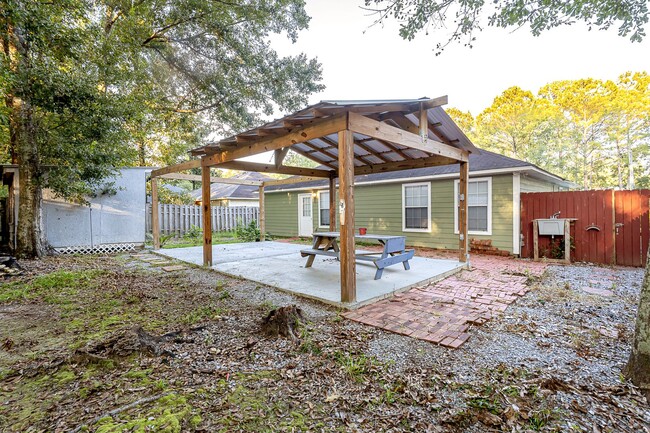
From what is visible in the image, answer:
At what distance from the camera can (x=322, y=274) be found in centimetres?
551

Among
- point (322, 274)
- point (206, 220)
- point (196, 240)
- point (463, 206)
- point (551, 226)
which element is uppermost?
point (463, 206)

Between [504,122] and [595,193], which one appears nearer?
[595,193]

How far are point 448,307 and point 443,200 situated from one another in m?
5.76

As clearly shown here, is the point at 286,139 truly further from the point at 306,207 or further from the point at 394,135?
the point at 306,207

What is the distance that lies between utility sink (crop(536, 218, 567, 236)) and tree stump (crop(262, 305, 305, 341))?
275 inches

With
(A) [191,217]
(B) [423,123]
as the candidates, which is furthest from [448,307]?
(A) [191,217]

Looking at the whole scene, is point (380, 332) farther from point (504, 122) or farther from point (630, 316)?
point (504, 122)

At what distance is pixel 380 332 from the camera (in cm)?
302

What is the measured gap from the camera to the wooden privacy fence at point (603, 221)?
6.22 metres

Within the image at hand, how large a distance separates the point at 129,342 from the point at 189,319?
84 cm

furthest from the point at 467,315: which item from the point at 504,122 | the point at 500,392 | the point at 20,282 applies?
the point at 504,122

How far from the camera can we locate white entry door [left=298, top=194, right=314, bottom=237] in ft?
42.3

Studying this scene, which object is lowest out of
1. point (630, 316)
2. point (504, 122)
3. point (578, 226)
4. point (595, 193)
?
point (630, 316)

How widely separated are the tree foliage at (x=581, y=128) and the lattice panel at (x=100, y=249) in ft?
78.4
